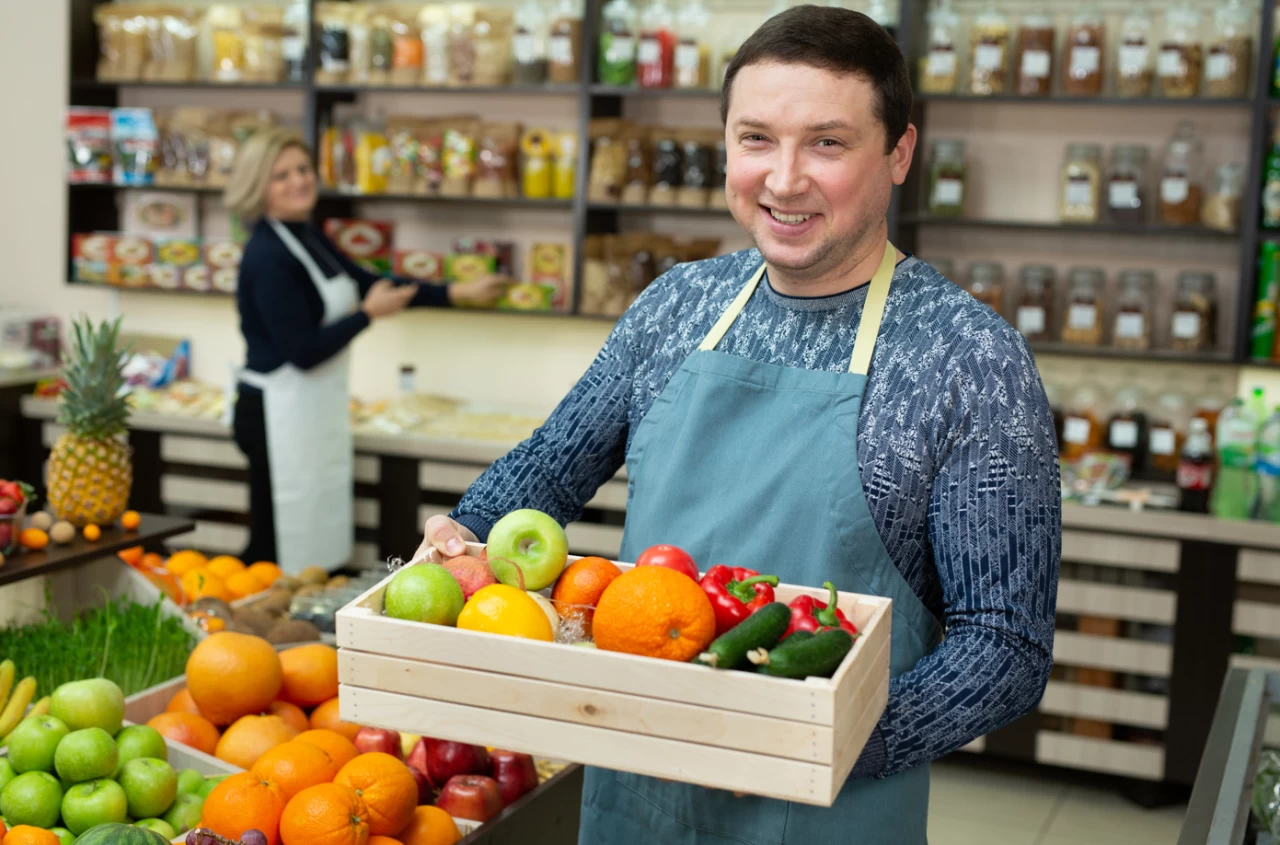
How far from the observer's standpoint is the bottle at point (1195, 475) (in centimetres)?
383

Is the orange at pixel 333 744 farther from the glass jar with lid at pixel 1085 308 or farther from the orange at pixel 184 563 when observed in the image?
the glass jar with lid at pixel 1085 308

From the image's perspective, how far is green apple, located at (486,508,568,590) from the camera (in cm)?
141

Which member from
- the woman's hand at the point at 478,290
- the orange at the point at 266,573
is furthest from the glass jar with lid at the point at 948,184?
the orange at the point at 266,573

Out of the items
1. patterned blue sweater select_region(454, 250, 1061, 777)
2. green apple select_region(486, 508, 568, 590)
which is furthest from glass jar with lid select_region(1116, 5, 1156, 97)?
green apple select_region(486, 508, 568, 590)

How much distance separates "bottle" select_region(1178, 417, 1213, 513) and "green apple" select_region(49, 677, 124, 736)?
2994 millimetres

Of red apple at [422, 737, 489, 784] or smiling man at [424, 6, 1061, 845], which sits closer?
smiling man at [424, 6, 1061, 845]

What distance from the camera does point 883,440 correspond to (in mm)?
1467

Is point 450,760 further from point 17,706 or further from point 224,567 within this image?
point 224,567

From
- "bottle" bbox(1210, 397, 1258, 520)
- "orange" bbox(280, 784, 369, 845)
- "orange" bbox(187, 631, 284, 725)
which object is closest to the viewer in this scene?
"orange" bbox(280, 784, 369, 845)

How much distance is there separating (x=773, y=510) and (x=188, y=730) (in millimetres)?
1138

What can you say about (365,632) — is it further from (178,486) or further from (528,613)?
(178,486)

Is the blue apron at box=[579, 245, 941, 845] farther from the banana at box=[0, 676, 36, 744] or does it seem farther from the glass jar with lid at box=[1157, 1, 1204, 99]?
the glass jar with lid at box=[1157, 1, 1204, 99]

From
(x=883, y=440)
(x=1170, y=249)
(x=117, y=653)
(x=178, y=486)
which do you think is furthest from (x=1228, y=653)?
(x=178, y=486)

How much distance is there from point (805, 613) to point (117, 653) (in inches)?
61.5
